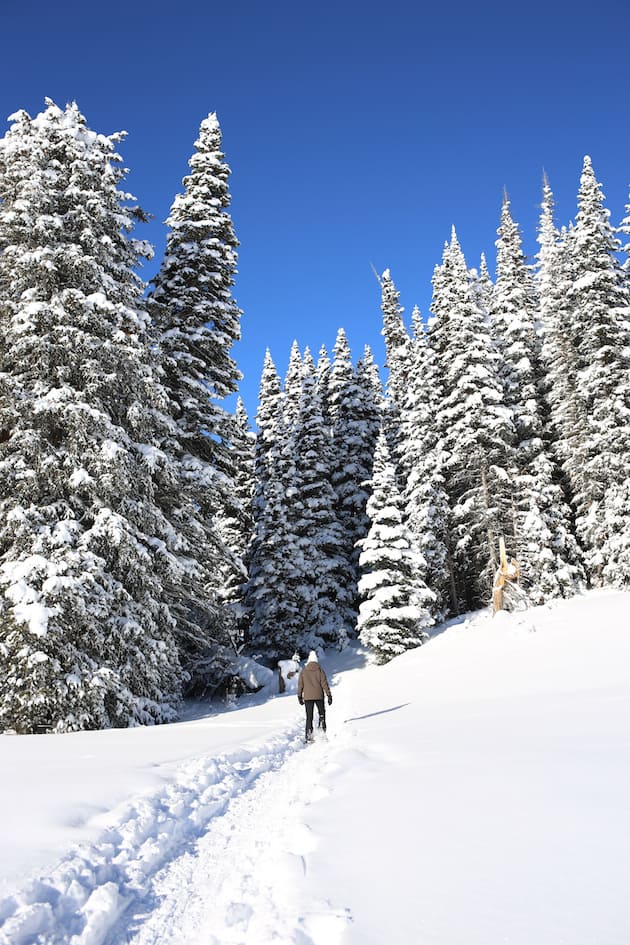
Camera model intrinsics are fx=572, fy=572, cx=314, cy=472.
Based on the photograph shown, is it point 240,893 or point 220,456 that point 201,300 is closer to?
point 220,456

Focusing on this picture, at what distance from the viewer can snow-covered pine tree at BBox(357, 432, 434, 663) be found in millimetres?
25859

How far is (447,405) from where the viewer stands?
30125 mm

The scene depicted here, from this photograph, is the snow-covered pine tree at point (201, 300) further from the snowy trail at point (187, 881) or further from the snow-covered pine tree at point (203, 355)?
the snowy trail at point (187, 881)

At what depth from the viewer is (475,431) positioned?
90.8 feet

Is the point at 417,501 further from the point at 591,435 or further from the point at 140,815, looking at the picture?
the point at 140,815

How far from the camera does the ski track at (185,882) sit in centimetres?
345

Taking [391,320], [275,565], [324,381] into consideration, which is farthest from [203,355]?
[391,320]

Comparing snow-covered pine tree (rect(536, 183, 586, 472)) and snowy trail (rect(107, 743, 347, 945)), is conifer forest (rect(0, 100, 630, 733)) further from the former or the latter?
snowy trail (rect(107, 743, 347, 945))

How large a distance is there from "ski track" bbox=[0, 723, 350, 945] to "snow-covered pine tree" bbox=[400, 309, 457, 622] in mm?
23667

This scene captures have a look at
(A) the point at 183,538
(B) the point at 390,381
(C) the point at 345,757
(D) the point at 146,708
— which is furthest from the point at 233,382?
(B) the point at 390,381

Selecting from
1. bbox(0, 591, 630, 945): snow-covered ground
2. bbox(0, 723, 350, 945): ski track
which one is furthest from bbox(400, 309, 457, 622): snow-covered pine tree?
bbox(0, 723, 350, 945): ski track

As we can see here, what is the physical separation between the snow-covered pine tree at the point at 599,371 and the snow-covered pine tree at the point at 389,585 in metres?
7.94

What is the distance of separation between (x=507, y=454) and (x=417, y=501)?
5.47m

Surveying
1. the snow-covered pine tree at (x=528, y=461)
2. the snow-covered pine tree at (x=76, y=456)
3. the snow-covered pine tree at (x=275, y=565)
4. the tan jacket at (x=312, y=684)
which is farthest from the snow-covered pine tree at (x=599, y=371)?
the snow-covered pine tree at (x=76, y=456)
